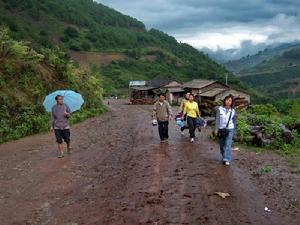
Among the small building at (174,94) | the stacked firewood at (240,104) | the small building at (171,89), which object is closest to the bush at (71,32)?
the small building at (171,89)

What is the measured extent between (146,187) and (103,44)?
5283 inches

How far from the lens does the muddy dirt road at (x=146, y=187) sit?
317 inches

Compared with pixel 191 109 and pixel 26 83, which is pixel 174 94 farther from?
pixel 191 109

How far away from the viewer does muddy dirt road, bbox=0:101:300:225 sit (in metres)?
8.05

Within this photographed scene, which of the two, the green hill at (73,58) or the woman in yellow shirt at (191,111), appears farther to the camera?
the green hill at (73,58)

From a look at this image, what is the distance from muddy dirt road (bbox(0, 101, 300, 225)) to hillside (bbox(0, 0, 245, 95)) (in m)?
80.1

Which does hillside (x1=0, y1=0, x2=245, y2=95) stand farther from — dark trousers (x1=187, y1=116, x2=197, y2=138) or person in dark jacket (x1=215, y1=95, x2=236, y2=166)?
person in dark jacket (x1=215, y1=95, x2=236, y2=166)

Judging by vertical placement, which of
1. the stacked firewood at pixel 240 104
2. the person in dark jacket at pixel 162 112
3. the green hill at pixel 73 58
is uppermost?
the green hill at pixel 73 58

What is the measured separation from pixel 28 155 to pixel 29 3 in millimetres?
113063

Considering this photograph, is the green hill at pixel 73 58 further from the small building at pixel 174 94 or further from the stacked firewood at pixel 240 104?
the small building at pixel 174 94

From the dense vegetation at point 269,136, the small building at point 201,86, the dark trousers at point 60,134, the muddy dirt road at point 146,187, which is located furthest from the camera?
the small building at point 201,86

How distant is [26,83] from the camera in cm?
2550

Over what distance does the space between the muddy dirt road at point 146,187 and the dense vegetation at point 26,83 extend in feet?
20.6

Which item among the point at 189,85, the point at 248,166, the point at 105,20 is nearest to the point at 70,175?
the point at 248,166
